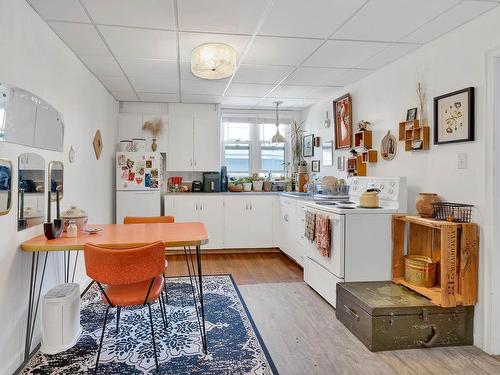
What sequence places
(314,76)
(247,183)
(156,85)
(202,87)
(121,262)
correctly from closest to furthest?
(121,262) → (314,76) → (156,85) → (202,87) → (247,183)

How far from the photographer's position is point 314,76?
3.91 m

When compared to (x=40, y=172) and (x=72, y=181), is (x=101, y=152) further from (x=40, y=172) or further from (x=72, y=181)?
(x=40, y=172)

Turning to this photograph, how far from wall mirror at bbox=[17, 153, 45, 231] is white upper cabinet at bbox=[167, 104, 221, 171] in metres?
2.96

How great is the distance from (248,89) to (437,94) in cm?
238

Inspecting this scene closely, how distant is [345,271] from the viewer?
2.98 metres

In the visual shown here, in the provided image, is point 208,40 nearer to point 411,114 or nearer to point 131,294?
point 411,114

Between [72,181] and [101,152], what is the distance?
121 cm

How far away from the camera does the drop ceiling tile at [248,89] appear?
4344mm

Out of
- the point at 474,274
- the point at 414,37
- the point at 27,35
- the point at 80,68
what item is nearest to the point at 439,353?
the point at 474,274

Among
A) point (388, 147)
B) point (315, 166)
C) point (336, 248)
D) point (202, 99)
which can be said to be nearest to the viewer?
point (336, 248)

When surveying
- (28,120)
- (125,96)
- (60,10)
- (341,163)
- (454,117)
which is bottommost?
(341,163)

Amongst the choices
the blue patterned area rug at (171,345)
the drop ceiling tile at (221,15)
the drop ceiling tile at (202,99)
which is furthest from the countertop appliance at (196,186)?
the drop ceiling tile at (221,15)

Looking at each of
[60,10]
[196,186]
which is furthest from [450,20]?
[196,186]

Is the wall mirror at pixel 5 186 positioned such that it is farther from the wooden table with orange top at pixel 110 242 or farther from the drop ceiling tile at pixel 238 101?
the drop ceiling tile at pixel 238 101
